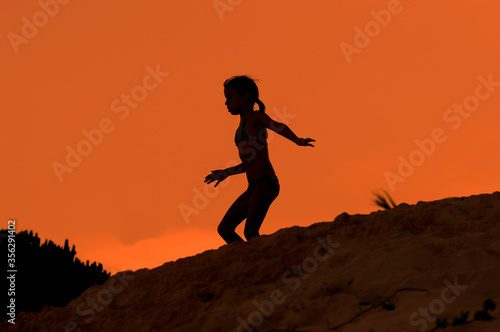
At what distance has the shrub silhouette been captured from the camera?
11.2 metres

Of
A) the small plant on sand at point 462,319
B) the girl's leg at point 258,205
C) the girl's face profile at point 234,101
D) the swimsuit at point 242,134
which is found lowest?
the small plant on sand at point 462,319

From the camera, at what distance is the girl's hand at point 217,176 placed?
800cm

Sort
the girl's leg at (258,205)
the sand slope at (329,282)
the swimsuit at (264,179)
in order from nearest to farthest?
the sand slope at (329,282)
the girl's leg at (258,205)
the swimsuit at (264,179)

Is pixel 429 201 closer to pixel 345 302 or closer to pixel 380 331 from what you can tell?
pixel 345 302

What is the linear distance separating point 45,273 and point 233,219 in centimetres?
481

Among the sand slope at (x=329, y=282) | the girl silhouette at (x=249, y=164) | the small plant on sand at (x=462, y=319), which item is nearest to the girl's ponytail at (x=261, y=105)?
the girl silhouette at (x=249, y=164)

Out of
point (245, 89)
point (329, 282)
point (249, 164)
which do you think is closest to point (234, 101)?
point (245, 89)

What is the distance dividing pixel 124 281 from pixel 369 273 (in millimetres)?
2686

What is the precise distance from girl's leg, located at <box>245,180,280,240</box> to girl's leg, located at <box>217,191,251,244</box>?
182mm

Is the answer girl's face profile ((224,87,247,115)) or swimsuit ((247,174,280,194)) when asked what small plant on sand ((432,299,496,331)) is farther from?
girl's face profile ((224,87,247,115))

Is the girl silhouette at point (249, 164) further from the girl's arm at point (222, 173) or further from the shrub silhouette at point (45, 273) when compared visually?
the shrub silhouette at point (45, 273)

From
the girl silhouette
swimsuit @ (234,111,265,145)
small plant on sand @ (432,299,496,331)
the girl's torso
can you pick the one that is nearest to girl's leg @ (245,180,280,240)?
the girl silhouette

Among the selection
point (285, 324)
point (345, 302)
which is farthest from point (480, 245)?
point (285, 324)

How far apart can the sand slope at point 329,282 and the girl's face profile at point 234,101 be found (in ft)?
5.01
